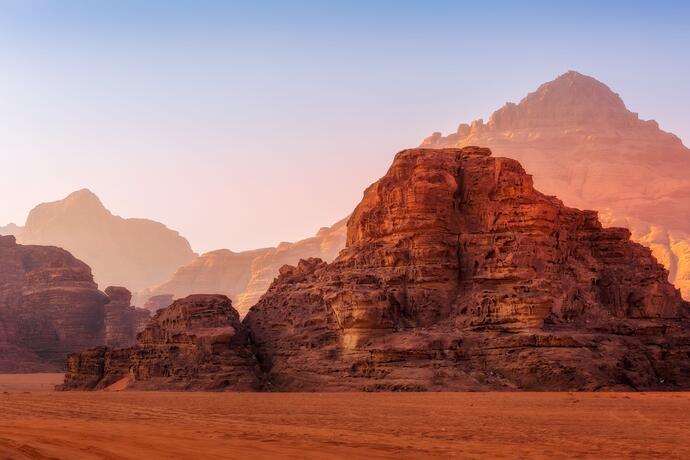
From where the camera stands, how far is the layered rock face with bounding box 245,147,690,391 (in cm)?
3462

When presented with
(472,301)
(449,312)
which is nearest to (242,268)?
(449,312)

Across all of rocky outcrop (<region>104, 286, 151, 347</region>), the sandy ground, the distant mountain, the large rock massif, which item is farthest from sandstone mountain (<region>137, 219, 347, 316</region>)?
the sandy ground

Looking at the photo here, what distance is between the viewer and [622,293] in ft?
132

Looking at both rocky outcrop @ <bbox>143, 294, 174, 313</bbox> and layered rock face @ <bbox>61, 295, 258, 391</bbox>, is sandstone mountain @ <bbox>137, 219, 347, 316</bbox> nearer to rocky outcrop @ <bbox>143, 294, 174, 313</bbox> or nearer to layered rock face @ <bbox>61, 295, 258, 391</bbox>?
rocky outcrop @ <bbox>143, 294, 174, 313</bbox>

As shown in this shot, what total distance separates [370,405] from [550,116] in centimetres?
13948

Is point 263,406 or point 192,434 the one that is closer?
point 192,434

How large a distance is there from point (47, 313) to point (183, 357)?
4327 centimetres

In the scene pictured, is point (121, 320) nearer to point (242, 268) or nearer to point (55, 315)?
point (55, 315)

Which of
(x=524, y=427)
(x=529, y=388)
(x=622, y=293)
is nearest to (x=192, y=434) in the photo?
(x=524, y=427)

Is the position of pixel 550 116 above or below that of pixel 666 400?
above

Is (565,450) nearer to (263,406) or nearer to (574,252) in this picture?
(263,406)

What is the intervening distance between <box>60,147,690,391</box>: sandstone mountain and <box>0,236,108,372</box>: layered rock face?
→ 31.6 meters

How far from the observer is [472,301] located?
37969 mm

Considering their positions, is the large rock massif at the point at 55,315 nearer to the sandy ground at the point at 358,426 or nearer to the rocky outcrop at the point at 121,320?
the rocky outcrop at the point at 121,320
